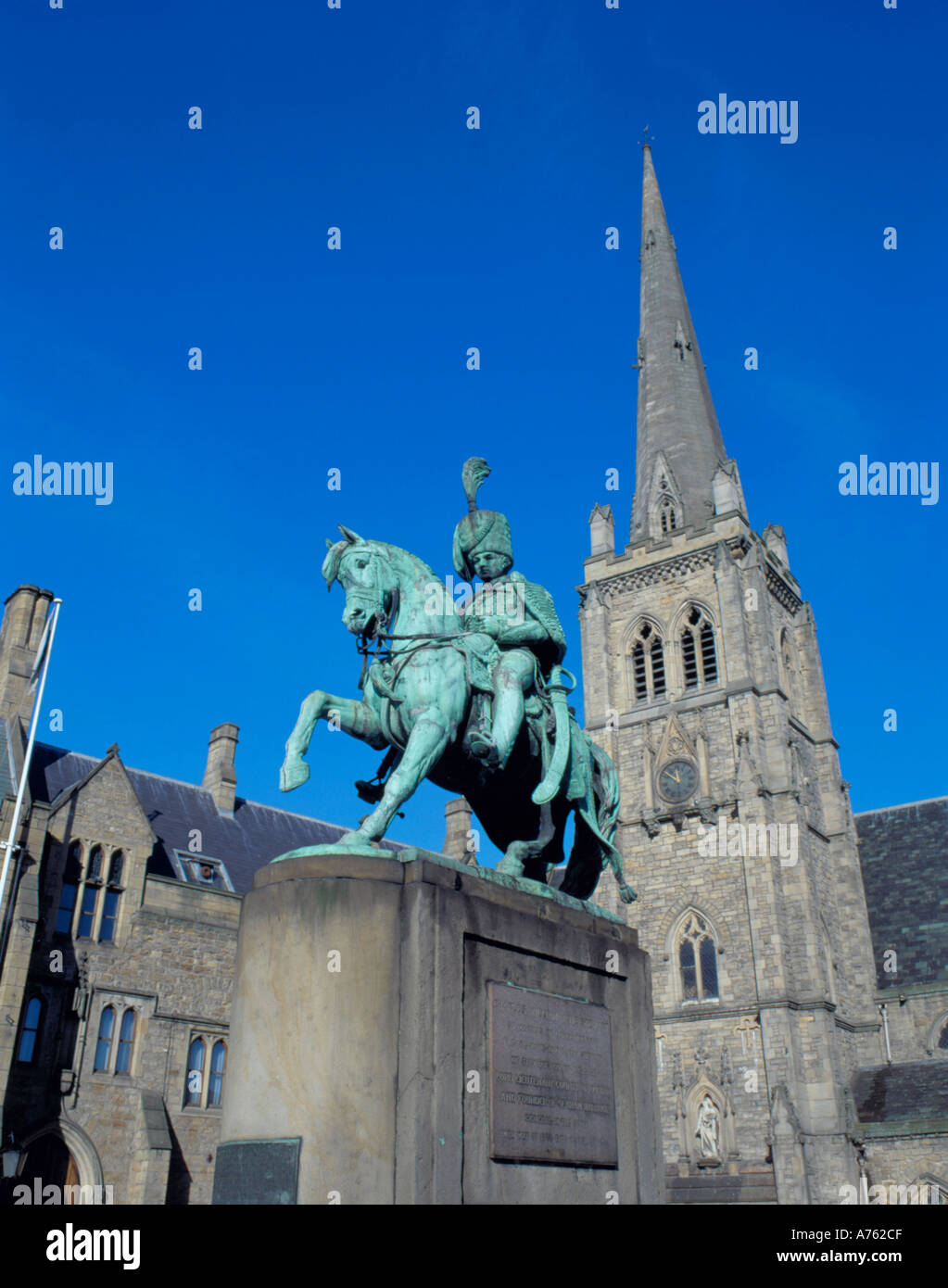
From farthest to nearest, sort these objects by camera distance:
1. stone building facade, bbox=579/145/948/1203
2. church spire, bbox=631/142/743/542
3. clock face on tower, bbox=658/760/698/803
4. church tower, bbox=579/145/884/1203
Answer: church spire, bbox=631/142/743/542
clock face on tower, bbox=658/760/698/803
church tower, bbox=579/145/884/1203
stone building facade, bbox=579/145/948/1203

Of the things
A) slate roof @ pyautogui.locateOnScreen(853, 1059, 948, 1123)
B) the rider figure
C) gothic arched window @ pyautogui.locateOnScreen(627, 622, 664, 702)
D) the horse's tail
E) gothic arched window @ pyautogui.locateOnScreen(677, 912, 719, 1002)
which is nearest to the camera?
the rider figure

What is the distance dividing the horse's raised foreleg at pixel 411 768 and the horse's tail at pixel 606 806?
6.68 feet

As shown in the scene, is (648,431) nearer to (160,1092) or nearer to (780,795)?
(780,795)

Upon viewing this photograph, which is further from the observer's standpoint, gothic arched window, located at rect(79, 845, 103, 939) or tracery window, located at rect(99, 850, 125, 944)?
tracery window, located at rect(99, 850, 125, 944)

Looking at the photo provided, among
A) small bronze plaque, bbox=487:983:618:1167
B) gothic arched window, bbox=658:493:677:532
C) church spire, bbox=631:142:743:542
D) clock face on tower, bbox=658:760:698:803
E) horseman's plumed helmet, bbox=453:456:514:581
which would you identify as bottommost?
small bronze plaque, bbox=487:983:618:1167

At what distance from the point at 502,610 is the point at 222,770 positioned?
2925 centimetres

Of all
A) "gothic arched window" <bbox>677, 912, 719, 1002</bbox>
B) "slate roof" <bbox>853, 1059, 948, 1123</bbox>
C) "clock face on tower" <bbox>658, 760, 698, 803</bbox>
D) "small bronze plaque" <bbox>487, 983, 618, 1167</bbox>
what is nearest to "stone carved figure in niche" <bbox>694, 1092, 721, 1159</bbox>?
"gothic arched window" <bbox>677, 912, 719, 1002</bbox>

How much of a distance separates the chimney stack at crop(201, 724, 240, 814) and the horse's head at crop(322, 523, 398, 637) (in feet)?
96.0

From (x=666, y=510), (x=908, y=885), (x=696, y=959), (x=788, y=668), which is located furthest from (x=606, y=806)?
(x=666, y=510)

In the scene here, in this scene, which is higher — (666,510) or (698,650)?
(666,510)

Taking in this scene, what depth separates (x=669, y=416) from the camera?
53.9 m

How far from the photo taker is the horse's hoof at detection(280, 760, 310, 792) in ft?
22.4

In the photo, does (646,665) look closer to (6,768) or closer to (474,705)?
(6,768)

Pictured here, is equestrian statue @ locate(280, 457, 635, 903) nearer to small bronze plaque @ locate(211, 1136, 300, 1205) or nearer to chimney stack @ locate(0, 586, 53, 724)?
small bronze plaque @ locate(211, 1136, 300, 1205)
